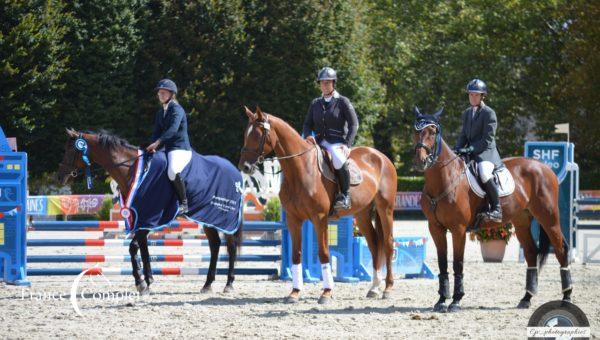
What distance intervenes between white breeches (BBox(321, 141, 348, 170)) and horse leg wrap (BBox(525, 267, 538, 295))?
8.80ft

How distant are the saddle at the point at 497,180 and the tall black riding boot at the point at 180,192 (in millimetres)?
3698

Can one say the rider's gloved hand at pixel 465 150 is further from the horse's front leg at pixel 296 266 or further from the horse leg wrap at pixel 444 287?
the horse's front leg at pixel 296 266

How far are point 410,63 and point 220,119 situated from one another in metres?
14.4

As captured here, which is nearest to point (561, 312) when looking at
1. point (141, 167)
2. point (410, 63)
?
point (141, 167)

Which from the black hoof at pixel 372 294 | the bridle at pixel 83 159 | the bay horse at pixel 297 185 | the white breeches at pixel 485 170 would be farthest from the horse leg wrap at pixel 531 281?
the bridle at pixel 83 159

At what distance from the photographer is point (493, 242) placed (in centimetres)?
1781

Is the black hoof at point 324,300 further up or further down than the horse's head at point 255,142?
further down

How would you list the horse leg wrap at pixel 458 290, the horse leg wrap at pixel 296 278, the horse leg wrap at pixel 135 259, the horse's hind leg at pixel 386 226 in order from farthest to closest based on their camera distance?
the horse's hind leg at pixel 386 226
the horse leg wrap at pixel 135 259
the horse leg wrap at pixel 296 278
the horse leg wrap at pixel 458 290

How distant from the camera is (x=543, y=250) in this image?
1198 centimetres

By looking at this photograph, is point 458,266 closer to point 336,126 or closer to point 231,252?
point 336,126

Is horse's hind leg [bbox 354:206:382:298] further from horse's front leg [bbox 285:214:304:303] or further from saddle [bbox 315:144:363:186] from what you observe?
horse's front leg [bbox 285:214:304:303]

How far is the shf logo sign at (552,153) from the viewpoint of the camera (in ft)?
58.5

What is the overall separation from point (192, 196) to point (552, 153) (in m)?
8.29

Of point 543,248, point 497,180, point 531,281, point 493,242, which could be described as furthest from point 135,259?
point 493,242
